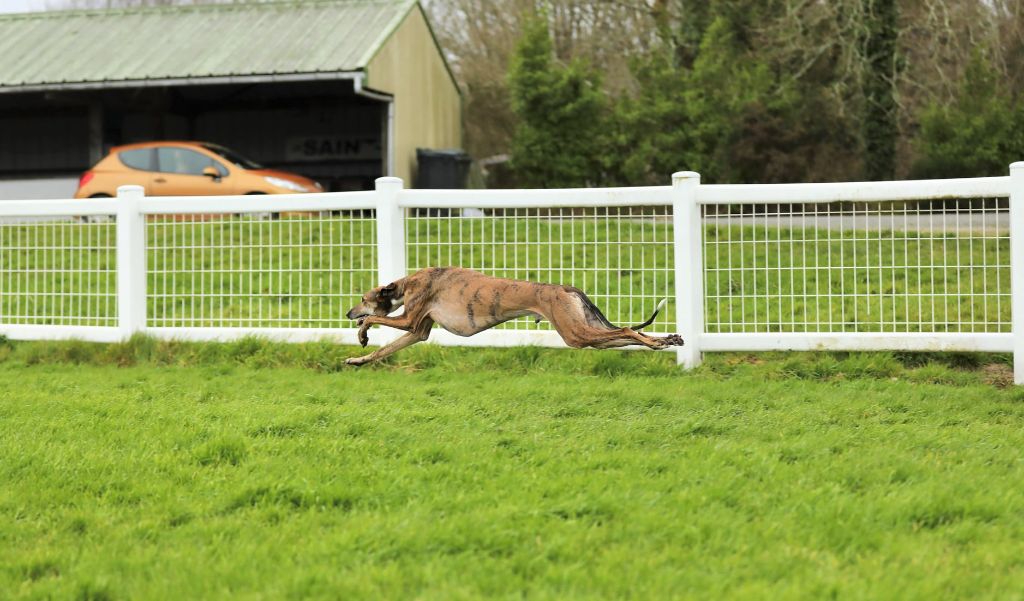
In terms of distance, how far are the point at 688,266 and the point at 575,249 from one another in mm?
850

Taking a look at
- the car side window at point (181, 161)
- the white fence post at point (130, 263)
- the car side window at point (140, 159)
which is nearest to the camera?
the white fence post at point (130, 263)

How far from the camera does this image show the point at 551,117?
866 inches

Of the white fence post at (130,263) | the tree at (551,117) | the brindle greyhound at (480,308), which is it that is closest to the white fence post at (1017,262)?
the brindle greyhound at (480,308)

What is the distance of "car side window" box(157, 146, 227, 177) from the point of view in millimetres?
17375

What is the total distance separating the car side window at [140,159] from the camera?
17514 mm

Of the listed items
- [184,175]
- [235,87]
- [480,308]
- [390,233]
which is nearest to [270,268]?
[390,233]

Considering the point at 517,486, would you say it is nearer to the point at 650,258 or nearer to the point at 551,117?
the point at 650,258

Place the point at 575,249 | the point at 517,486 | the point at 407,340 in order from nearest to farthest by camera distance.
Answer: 1. the point at 517,486
2. the point at 407,340
3. the point at 575,249

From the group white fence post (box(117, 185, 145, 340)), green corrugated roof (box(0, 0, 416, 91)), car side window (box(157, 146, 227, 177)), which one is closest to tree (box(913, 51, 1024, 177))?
green corrugated roof (box(0, 0, 416, 91))

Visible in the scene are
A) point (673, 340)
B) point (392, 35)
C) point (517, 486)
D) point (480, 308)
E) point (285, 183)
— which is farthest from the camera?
point (392, 35)

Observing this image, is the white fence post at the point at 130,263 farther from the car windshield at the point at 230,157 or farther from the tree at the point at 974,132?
the tree at the point at 974,132

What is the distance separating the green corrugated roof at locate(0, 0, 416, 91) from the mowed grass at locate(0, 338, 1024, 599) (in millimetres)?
11559

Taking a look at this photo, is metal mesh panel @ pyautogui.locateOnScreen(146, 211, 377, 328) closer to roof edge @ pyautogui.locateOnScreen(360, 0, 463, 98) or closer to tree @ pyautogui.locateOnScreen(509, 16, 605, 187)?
roof edge @ pyautogui.locateOnScreen(360, 0, 463, 98)

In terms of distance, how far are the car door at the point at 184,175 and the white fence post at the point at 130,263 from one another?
7616mm
